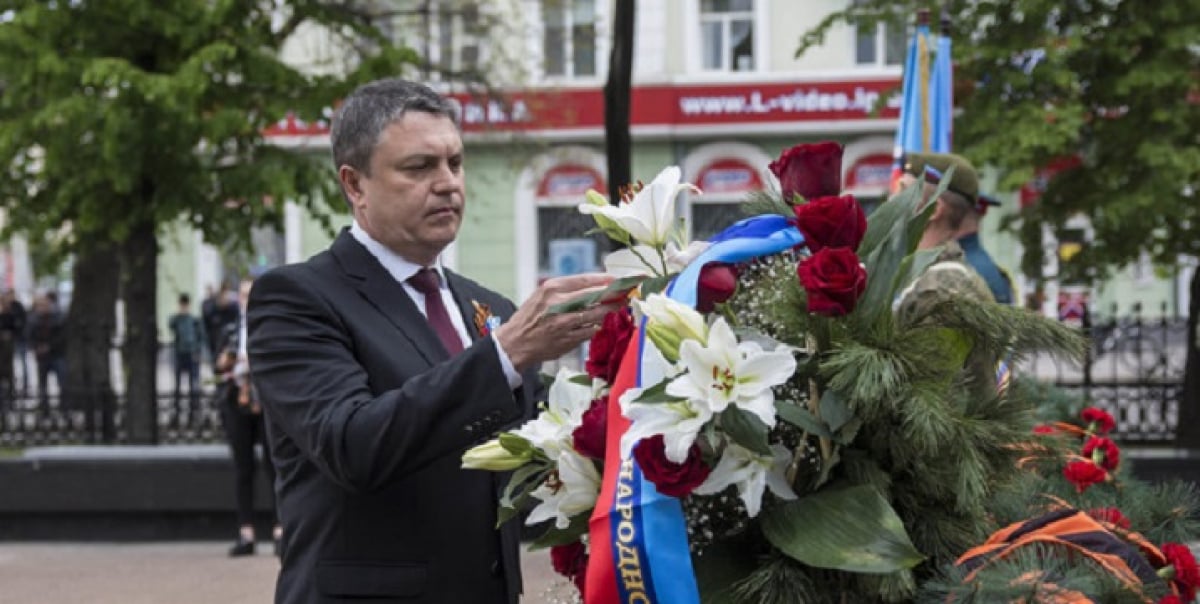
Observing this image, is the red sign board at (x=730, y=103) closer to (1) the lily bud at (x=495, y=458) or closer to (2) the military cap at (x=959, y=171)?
(2) the military cap at (x=959, y=171)

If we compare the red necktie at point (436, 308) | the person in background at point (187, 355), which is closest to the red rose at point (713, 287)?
the red necktie at point (436, 308)

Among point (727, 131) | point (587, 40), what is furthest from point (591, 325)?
point (727, 131)

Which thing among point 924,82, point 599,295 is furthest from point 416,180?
point 924,82

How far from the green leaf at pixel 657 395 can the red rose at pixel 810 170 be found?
429mm

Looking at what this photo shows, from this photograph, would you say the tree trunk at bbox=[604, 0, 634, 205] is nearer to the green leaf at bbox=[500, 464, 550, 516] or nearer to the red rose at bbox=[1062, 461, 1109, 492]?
the red rose at bbox=[1062, 461, 1109, 492]

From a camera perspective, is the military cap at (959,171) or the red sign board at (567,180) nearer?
the military cap at (959,171)

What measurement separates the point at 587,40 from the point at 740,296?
17896 mm

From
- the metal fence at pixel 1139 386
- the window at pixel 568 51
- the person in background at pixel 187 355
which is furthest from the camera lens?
the window at pixel 568 51

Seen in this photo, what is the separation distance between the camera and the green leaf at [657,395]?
2.01 metres

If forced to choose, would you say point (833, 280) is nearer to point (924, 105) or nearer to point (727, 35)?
point (924, 105)

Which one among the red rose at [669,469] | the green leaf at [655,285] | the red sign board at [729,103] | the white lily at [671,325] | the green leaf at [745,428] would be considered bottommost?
the red rose at [669,469]

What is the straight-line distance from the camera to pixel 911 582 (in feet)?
6.63

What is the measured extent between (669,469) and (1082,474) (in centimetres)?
169

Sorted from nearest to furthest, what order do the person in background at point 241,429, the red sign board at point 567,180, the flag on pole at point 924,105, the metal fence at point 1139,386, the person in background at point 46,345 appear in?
the flag on pole at point 924,105, the person in background at point 241,429, the metal fence at point 1139,386, the person in background at point 46,345, the red sign board at point 567,180
